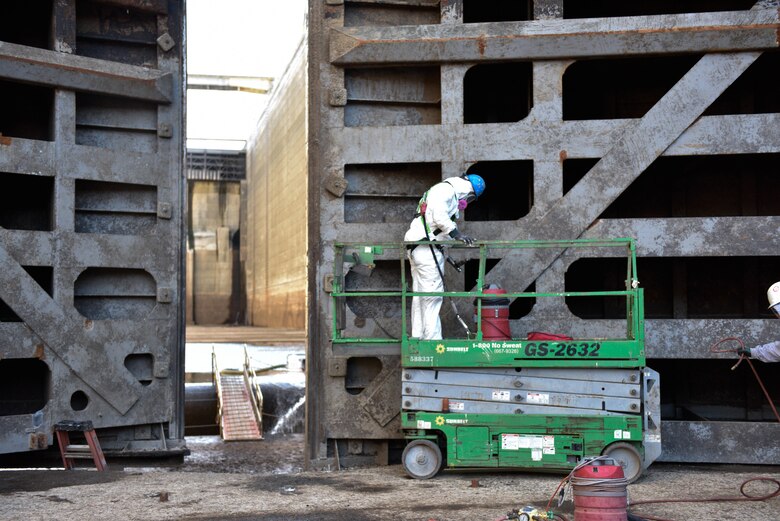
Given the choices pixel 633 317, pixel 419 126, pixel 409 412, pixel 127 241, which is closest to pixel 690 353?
pixel 633 317

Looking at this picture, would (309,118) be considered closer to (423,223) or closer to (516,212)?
(423,223)

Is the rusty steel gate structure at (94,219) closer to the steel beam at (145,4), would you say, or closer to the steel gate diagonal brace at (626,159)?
the steel beam at (145,4)

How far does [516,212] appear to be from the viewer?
432 inches

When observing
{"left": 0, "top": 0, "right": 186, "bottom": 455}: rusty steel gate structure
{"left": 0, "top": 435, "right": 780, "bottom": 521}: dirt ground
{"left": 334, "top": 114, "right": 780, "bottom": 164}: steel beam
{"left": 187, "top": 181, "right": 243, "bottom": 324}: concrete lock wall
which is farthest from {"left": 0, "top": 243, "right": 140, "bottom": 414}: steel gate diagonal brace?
{"left": 187, "top": 181, "right": 243, "bottom": 324}: concrete lock wall

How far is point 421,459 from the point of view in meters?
8.37

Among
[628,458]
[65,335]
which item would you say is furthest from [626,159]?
[65,335]

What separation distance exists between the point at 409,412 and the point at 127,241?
428 cm

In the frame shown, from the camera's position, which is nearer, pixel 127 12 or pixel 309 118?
pixel 309 118

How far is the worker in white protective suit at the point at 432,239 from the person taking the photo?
8648 mm

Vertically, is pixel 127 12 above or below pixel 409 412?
above

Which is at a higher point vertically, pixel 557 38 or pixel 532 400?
pixel 557 38

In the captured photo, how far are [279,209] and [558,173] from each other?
97.9 feet

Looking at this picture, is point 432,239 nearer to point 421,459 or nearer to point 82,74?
point 421,459

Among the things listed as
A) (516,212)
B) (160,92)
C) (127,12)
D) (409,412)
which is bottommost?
(409,412)
